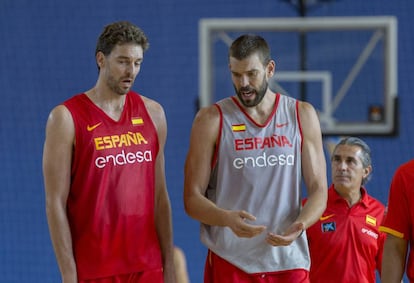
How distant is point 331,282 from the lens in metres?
4.12

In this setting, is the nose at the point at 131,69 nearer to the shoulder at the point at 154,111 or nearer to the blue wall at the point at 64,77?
the shoulder at the point at 154,111

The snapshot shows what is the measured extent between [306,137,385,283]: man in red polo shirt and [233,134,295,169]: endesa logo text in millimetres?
1130

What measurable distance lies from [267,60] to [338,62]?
4626mm

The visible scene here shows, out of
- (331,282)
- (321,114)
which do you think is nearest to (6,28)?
(321,114)

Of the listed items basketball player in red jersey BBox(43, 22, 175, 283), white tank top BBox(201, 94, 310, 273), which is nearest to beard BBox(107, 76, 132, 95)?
basketball player in red jersey BBox(43, 22, 175, 283)

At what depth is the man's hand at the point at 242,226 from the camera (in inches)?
115

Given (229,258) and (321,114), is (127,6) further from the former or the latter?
(229,258)

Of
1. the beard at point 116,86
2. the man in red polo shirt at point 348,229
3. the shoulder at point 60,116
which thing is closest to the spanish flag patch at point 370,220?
the man in red polo shirt at point 348,229

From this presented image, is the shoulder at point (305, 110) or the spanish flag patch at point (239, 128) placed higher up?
the shoulder at point (305, 110)

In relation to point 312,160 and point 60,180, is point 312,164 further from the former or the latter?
point 60,180

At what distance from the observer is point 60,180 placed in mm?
3031

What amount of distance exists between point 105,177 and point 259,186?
657 mm

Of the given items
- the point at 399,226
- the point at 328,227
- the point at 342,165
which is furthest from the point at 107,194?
the point at 342,165

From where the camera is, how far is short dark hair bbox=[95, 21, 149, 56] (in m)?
3.08
